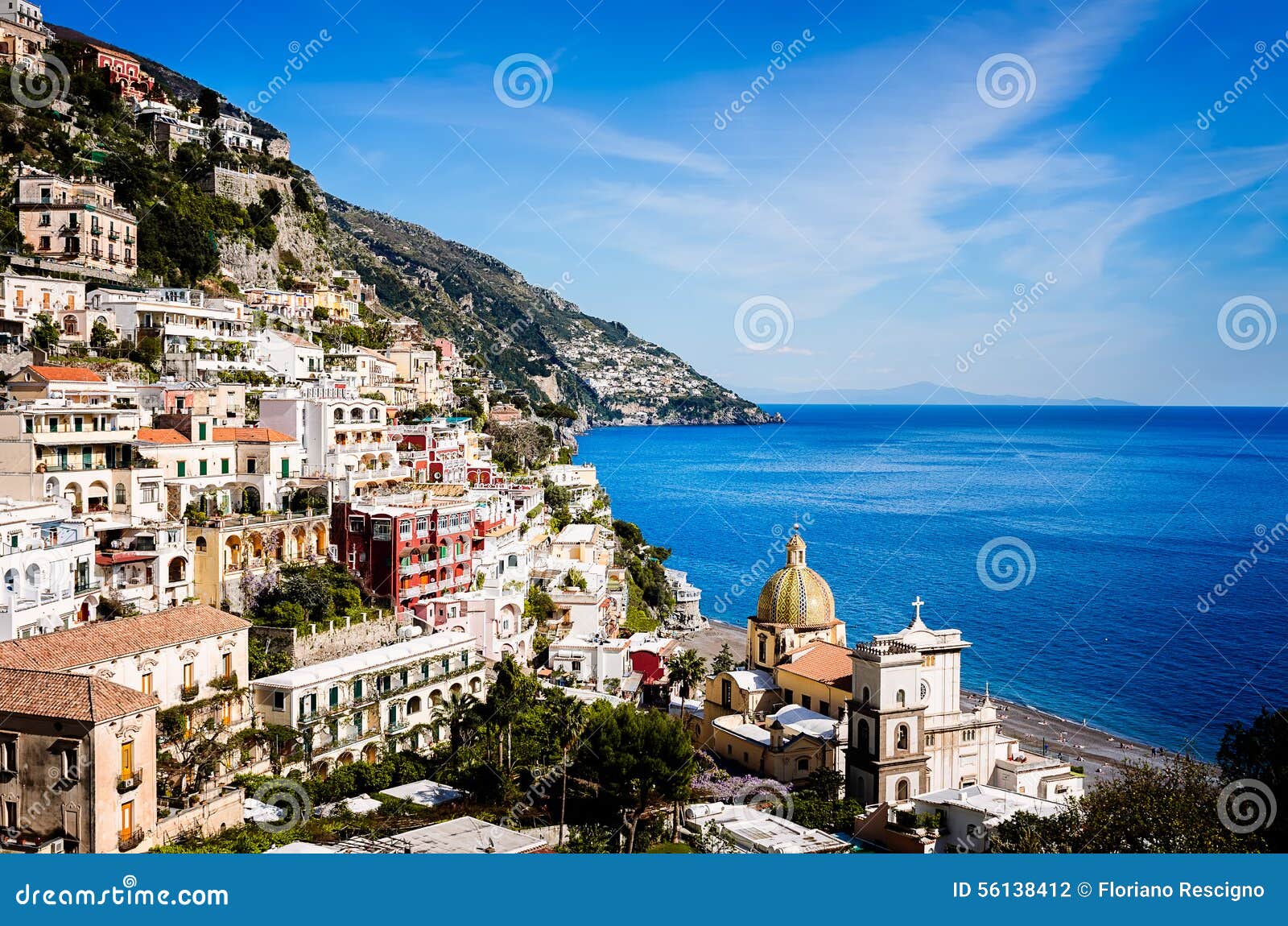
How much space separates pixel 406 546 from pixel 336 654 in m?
4.13

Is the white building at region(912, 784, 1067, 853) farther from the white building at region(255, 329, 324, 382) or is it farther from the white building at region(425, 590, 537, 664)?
the white building at region(255, 329, 324, 382)

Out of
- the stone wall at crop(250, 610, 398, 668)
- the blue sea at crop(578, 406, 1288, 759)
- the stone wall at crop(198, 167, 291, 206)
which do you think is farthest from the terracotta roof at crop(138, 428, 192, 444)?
the stone wall at crop(198, 167, 291, 206)

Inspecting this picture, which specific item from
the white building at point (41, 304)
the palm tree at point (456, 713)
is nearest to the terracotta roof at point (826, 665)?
the palm tree at point (456, 713)

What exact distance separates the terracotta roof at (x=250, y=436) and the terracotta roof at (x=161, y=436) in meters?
1.33

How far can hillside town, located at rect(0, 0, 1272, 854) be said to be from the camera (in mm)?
17562

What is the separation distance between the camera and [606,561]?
147 feet

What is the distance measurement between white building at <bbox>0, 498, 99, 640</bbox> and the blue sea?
1311 inches

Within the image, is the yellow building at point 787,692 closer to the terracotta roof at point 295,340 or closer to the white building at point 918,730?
the white building at point 918,730

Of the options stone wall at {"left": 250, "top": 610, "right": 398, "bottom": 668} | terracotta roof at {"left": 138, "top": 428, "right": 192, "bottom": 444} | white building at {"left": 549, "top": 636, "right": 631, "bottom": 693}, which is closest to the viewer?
stone wall at {"left": 250, "top": 610, "right": 398, "bottom": 668}

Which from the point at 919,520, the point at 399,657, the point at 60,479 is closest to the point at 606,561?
the point at 399,657

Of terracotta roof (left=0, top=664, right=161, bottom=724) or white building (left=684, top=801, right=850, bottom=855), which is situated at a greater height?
terracotta roof (left=0, top=664, right=161, bottom=724)

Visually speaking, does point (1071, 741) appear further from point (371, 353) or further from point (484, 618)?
point (371, 353)

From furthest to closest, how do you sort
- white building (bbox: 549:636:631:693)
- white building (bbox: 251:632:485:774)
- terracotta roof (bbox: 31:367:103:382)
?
1. white building (bbox: 549:636:631:693)
2. terracotta roof (bbox: 31:367:103:382)
3. white building (bbox: 251:632:485:774)

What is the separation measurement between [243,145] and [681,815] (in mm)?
55466
